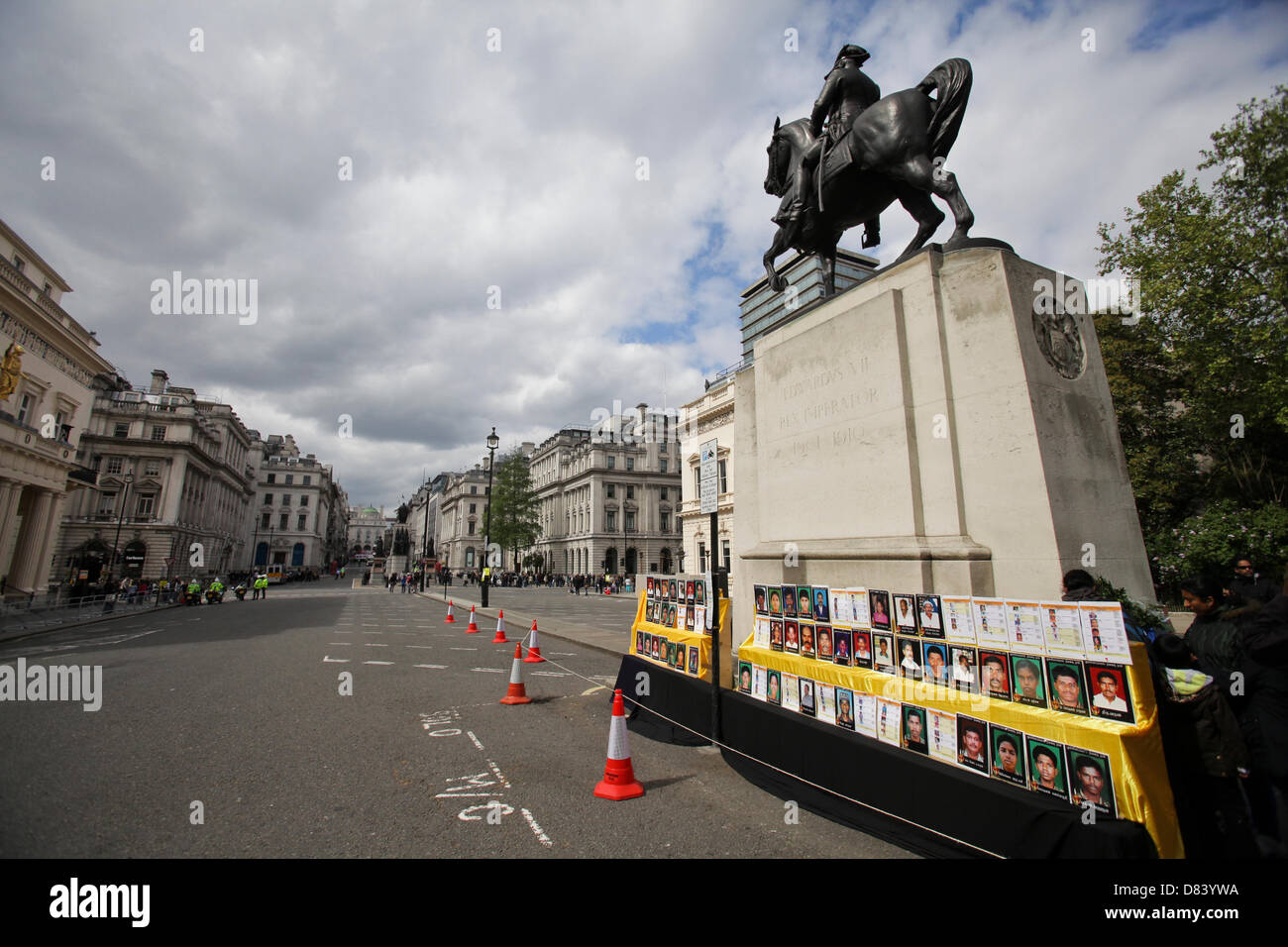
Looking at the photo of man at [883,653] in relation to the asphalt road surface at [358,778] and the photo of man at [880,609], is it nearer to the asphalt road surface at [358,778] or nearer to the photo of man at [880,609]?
the photo of man at [880,609]

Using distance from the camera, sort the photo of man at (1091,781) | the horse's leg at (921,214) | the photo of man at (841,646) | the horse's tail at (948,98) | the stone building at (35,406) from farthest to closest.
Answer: the stone building at (35,406)
the horse's leg at (921,214)
the horse's tail at (948,98)
the photo of man at (841,646)
the photo of man at (1091,781)

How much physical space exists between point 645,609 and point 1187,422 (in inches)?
1118

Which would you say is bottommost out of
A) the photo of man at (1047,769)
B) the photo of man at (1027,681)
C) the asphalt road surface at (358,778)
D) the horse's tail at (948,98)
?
the asphalt road surface at (358,778)

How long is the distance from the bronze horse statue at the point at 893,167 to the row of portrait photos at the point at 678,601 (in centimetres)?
463

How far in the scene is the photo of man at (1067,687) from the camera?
3.03 meters

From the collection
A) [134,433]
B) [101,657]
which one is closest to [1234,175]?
[101,657]

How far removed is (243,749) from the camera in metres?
5.76

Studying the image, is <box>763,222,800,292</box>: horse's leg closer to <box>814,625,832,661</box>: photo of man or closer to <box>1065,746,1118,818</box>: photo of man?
<box>814,625,832,661</box>: photo of man

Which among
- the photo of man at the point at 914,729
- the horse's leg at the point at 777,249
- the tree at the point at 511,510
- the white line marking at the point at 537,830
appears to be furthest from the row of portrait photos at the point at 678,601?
the tree at the point at 511,510

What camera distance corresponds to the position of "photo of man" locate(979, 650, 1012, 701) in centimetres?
336

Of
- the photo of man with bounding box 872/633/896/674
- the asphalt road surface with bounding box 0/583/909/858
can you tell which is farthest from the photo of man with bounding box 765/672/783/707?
the photo of man with bounding box 872/633/896/674

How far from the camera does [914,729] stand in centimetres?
365

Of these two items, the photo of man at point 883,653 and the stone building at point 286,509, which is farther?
the stone building at point 286,509

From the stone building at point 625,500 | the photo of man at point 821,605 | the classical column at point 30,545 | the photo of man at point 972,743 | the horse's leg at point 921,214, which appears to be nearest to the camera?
the photo of man at point 972,743
